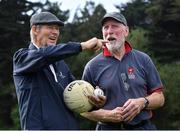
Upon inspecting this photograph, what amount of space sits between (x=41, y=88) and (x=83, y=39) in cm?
3197

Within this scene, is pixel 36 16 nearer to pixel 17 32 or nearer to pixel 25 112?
pixel 25 112

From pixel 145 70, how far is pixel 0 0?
32436mm

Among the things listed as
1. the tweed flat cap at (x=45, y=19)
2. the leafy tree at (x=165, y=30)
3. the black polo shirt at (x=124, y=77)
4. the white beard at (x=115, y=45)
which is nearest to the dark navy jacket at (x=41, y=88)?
the tweed flat cap at (x=45, y=19)

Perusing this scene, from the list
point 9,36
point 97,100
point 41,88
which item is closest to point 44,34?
point 41,88

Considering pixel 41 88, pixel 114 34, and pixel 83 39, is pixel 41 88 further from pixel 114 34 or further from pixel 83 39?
pixel 83 39

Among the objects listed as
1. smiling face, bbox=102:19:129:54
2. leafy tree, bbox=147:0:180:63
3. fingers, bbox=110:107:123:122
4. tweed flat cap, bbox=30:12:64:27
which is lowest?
leafy tree, bbox=147:0:180:63

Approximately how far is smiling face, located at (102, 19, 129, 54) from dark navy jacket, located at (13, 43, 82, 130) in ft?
2.56

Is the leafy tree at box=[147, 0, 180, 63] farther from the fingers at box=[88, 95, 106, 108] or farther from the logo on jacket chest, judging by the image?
the fingers at box=[88, 95, 106, 108]

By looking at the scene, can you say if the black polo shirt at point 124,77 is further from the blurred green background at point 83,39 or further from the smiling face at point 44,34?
the blurred green background at point 83,39

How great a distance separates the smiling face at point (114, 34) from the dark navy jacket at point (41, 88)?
30.8 inches

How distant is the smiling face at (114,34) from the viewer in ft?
17.5

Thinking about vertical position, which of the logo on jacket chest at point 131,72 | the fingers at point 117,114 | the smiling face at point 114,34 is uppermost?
the smiling face at point 114,34

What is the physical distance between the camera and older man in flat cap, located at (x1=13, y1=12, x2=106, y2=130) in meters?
4.62

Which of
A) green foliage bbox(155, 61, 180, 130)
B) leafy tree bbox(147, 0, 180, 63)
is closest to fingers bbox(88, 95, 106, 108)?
green foliage bbox(155, 61, 180, 130)
